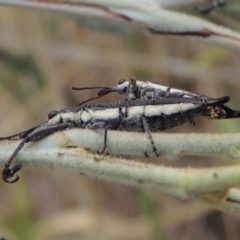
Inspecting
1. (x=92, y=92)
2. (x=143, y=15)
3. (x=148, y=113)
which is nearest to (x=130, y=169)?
(x=148, y=113)

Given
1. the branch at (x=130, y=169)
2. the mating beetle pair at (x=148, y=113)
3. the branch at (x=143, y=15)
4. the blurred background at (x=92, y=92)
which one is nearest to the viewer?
the branch at (x=130, y=169)

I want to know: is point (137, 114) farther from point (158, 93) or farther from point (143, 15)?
point (143, 15)

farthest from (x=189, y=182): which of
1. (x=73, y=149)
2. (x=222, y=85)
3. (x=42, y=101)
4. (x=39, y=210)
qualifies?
(x=39, y=210)

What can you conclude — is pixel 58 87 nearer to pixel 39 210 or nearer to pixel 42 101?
pixel 42 101

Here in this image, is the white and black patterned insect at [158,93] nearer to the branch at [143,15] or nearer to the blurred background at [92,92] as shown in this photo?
the branch at [143,15]

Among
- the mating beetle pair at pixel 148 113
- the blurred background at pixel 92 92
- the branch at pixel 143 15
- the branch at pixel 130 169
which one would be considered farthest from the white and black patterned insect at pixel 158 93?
the blurred background at pixel 92 92

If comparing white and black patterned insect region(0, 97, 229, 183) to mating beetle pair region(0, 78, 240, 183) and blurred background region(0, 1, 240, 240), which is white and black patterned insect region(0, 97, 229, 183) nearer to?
mating beetle pair region(0, 78, 240, 183)
